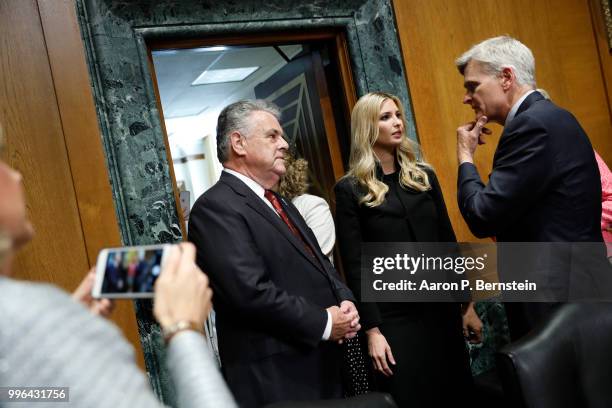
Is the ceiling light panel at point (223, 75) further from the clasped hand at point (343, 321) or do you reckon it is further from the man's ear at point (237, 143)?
the clasped hand at point (343, 321)

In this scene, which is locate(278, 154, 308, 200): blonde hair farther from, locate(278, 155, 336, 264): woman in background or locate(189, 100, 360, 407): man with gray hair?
locate(189, 100, 360, 407): man with gray hair

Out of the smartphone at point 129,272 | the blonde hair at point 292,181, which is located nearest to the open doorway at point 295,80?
the blonde hair at point 292,181

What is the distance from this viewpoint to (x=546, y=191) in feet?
7.16

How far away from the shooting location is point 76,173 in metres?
2.89

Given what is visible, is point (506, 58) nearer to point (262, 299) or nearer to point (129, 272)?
point (262, 299)

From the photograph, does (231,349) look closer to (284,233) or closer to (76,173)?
(284,233)

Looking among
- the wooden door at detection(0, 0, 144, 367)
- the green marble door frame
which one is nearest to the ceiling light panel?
the green marble door frame

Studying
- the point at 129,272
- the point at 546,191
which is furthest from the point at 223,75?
the point at 129,272

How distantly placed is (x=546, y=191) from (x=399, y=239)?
77cm

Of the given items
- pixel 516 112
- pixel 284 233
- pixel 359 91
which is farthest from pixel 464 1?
pixel 284 233

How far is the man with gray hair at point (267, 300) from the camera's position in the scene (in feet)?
7.19

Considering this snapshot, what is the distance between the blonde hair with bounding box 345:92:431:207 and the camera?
2.83 m

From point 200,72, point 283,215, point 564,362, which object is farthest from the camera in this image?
point 200,72

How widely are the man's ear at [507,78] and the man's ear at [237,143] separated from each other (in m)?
1.01
